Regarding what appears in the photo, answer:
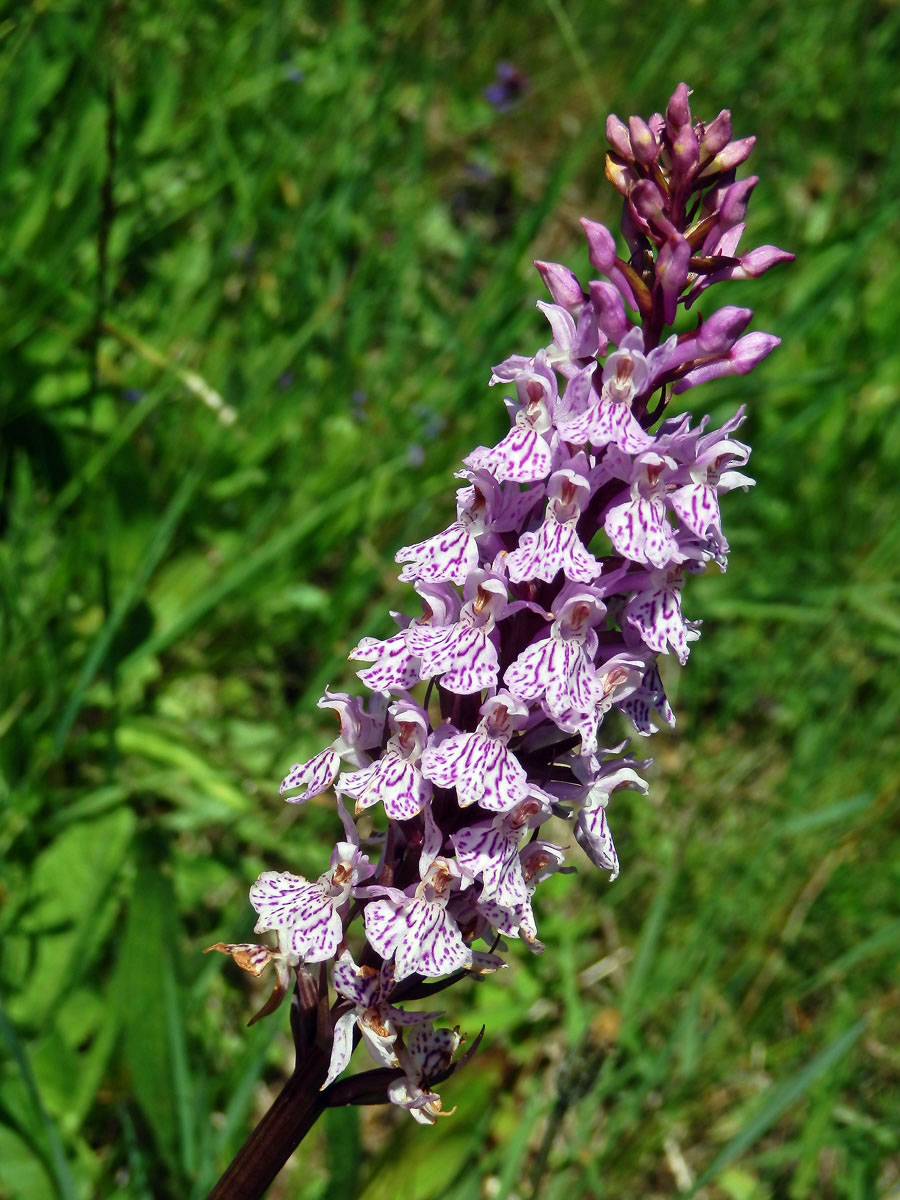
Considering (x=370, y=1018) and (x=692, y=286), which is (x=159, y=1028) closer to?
(x=370, y=1018)

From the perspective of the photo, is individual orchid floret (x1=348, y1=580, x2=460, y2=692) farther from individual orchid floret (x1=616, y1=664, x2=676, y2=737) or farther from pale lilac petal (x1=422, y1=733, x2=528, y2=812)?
individual orchid floret (x1=616, y1=664, x2=676, y2=737)

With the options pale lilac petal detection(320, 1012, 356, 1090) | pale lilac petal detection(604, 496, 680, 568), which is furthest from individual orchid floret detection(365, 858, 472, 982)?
pale lilac petal detection(604, 496, 680, 568)

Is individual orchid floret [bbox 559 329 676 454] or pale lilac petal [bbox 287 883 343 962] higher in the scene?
individual orchid floret [bbox 559 329 676 454]

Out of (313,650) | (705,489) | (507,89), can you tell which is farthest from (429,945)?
(507,89)

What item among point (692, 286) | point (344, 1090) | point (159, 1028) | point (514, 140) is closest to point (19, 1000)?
point (159, 1028)

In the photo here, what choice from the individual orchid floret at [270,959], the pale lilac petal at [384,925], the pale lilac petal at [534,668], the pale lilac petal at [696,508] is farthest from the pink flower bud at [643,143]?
the individual orchid floret at [270,959]
